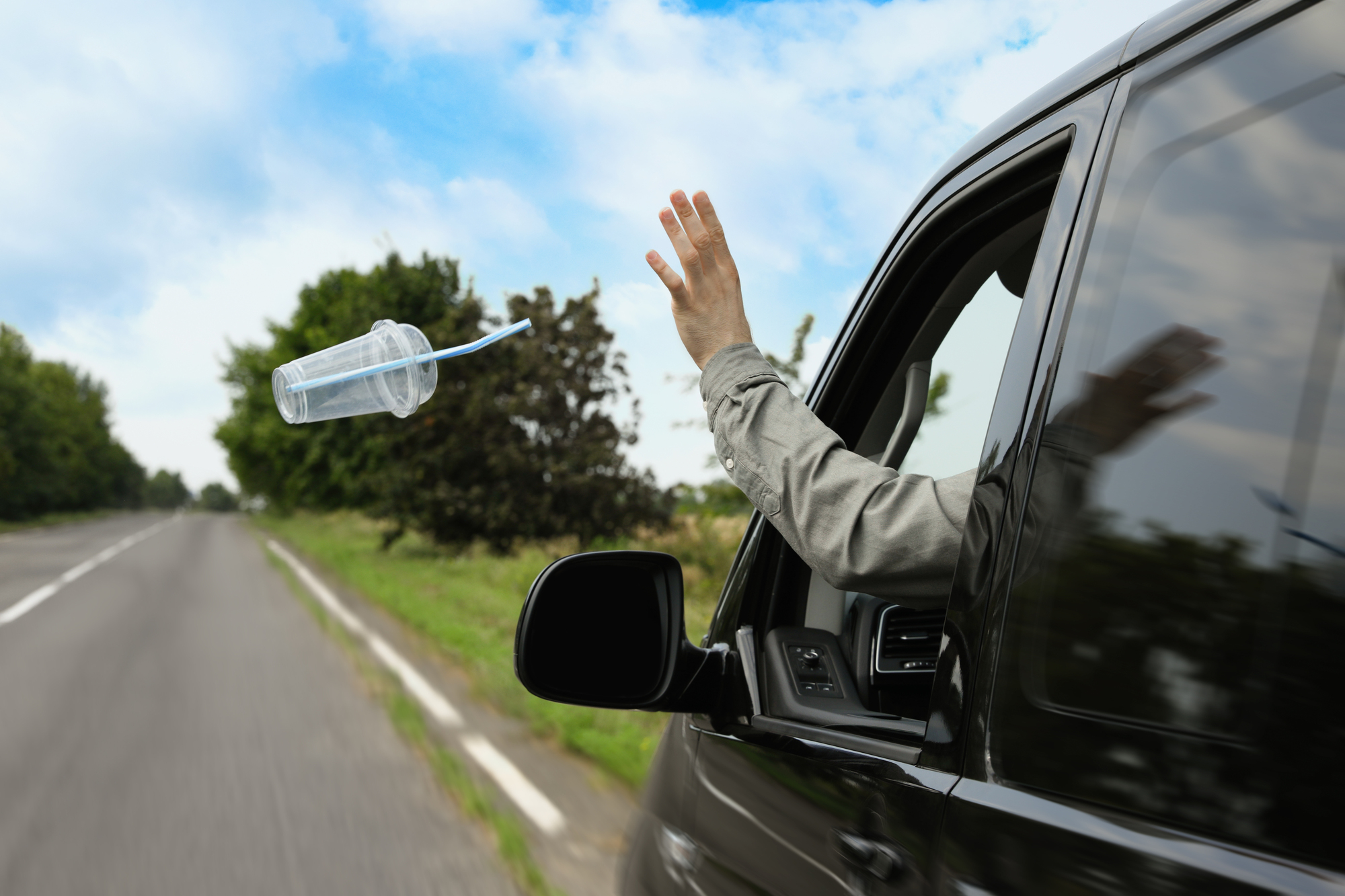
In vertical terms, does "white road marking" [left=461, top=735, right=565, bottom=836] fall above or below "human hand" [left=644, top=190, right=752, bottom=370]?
below

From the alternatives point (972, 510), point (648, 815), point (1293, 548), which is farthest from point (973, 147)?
point (648, 815)

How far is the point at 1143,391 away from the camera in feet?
3.07

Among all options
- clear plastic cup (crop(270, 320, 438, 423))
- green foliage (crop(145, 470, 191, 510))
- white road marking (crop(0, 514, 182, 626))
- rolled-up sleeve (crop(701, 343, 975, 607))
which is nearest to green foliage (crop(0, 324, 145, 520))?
green foliage (crop(145, 470, 191, 510))

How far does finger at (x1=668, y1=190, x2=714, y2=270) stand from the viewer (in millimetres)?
1515

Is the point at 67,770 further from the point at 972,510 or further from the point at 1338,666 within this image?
the point at 1338,666

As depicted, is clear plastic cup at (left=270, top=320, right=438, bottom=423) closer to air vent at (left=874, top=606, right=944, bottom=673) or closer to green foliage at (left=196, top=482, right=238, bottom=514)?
air vent at (left=874, top=606, right=944, bottom=673)

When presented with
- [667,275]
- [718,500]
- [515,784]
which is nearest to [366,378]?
[667,275]

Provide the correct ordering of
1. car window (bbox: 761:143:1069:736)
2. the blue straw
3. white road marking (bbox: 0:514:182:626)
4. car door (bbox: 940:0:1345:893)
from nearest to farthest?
car door (bbox: 940:0:1345:893) → the blue straw → car window (bbox: 761:143:1069:736) → white road marking (bbox: 0:514:182:626)

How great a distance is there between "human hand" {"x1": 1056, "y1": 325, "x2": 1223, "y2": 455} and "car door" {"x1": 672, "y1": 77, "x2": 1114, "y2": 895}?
103 mm

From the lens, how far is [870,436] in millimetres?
1896

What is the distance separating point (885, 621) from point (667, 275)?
76 cm

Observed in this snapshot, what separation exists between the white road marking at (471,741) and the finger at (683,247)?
11.7 ft

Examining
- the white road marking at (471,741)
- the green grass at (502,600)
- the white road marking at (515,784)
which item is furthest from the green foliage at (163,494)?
the white road marking at (515,784)

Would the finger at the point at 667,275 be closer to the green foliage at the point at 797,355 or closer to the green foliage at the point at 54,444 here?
the green foliage at the point at 797,355
